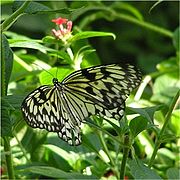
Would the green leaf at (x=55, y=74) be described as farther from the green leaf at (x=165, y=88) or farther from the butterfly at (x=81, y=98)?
the green leaf at (x=165, y=88)

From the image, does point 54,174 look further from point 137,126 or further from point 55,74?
point 55,74

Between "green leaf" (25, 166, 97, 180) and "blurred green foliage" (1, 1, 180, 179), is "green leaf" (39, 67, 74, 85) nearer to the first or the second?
"blurred green foliage" (1, 1, 180, 179)

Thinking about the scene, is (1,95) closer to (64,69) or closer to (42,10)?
(42,10)

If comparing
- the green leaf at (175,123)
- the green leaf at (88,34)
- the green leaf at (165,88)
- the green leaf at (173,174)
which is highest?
the green leaf at (88,34)

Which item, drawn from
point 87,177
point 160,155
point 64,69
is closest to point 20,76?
point 64,69

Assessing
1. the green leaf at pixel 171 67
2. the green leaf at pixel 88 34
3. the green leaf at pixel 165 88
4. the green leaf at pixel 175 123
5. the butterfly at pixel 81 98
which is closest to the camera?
the butterfly at pixel 81 98

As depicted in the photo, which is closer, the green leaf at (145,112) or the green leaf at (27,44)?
the green leaf at (145,112)

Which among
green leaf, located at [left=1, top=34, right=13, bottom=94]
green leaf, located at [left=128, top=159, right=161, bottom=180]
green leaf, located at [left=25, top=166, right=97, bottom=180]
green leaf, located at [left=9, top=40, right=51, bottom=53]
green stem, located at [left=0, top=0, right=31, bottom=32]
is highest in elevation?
green stem, located at [left=0, top=0, right=31, bottom=32]

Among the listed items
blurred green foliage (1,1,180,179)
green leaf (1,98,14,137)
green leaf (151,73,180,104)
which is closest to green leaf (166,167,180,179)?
blurred green foliage (1,1,180,179)

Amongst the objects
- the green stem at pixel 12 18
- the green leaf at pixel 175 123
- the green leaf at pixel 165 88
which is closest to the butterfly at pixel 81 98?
the green stem at pixel 12 18
